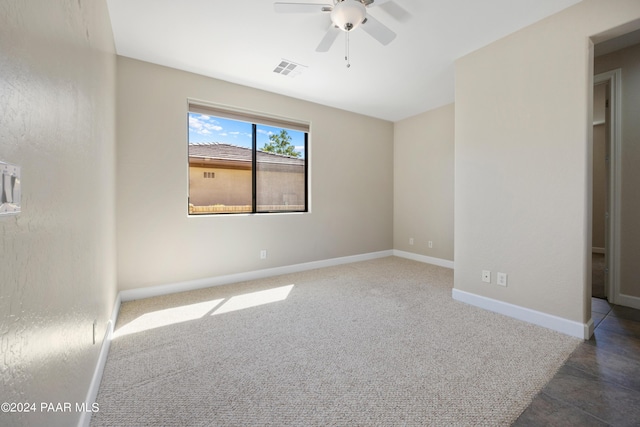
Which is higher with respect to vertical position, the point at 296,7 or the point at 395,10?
the point at 395,10

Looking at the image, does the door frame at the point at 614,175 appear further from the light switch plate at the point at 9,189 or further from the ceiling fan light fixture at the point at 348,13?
the light switch plate at the point at 9,189

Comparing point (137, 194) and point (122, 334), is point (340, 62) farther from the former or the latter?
point (122, 334)

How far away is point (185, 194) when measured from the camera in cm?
326

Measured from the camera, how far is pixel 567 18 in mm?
2199

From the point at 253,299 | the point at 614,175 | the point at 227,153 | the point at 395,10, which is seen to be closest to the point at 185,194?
the point at 227,153

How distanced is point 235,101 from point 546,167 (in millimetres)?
3510

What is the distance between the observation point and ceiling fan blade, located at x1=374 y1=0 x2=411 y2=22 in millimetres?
2137

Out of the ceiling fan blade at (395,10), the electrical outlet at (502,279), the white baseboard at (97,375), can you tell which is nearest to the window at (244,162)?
the white baseboard at (97,375)

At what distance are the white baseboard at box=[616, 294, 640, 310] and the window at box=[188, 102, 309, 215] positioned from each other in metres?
3.90

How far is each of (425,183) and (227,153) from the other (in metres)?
3.36

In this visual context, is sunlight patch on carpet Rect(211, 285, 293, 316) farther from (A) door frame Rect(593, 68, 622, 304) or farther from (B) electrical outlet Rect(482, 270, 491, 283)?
(A) door frame Rect(593, 68, 622, 304)

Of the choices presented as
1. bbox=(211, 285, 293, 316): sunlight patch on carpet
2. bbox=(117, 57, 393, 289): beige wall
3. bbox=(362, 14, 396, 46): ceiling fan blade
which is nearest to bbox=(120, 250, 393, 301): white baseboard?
bbox=(117, 57, 393, 289): beige wall

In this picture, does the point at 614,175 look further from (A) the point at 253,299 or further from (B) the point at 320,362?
(A) the point at 253,299

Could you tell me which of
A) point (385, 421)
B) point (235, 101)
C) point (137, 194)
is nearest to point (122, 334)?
point (137, 194)
